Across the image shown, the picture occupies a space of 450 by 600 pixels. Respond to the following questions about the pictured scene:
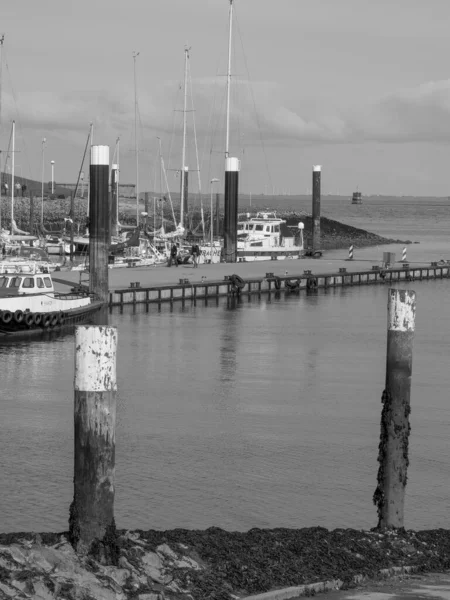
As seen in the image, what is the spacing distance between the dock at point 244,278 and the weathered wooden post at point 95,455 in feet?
126

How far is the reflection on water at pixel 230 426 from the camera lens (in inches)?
771

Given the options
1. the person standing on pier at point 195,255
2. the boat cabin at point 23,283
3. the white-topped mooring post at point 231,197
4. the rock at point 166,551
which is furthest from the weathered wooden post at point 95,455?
the white-topped mooring post at point 231,197

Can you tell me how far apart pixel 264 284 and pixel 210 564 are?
5561 cm

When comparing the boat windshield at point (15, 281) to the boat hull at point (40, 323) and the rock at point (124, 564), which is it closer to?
the boat hull at point (40, 323)

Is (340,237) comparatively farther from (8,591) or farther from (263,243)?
(8,591)

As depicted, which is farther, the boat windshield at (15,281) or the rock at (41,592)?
the boat windshield at (15,281)

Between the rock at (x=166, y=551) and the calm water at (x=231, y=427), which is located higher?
the rock at (x=166, y=551)

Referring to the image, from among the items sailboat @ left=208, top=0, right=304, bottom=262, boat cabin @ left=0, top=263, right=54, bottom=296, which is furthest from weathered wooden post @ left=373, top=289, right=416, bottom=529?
sailboat @ left=208, top=0, right=304, bottom=262

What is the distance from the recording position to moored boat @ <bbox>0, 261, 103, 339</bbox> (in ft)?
140

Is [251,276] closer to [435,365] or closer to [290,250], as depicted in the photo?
[290,250]

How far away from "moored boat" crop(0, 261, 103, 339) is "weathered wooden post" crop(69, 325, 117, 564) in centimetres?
3198

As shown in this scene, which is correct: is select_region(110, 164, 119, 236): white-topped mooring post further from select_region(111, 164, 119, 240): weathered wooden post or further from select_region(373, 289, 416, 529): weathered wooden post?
select_region(373, 289, 416, 529): weathered wooden post

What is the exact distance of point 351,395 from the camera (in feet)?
105

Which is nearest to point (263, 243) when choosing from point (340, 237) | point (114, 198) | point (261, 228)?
point (261, 228)
